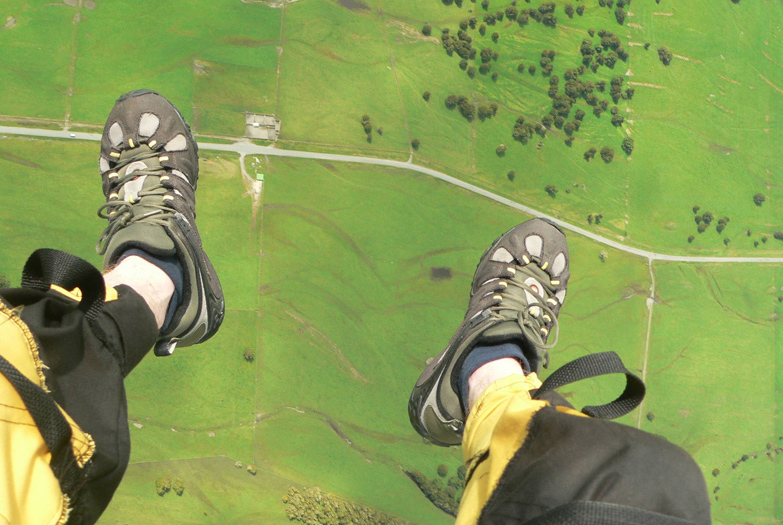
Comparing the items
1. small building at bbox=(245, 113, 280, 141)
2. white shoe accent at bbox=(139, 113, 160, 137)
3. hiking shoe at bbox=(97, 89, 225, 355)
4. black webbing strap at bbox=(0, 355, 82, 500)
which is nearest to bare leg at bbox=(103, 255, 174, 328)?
hiking shoe at bbox=(97, 89, 225, 355)

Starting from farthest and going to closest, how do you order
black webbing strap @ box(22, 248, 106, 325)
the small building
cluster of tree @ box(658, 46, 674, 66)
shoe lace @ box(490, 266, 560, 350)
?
cluster of tree @ box(658, 46, 674, 66), the small building, shoe lace @ box(490, 266, 560, 350), black webbing strap @ box(22, 248, 106, 325)

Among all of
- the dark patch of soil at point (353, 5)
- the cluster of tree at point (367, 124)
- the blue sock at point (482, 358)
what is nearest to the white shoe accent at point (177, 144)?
the blue sock at point (482, 358)

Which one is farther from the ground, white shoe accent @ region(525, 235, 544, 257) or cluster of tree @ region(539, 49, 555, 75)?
cluster of tree @ region(539, 49, 555, 75)

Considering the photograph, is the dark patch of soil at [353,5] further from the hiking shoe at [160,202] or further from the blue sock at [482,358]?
the blue sock at [482,358]

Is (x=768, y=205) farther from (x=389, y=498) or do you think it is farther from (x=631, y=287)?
(x=389, y=498)

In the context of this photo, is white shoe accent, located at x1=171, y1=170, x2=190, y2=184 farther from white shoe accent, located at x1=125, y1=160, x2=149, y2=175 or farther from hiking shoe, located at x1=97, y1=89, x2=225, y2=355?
white shoe accent, located at x1=125, y1=160, x2=149, y2=175

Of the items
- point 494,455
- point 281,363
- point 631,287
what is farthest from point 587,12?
point 494,455

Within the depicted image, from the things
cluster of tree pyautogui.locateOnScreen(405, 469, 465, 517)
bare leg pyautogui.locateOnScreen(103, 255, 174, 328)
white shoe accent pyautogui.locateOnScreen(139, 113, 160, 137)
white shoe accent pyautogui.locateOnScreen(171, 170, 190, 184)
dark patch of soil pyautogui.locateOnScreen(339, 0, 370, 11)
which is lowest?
cluster of tree pyautogui.locateOnScreen(405, 469, 465, 517)

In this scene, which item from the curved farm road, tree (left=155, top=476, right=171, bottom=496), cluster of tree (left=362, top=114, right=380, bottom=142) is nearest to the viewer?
tree (left=155, top=476, right=171, bottom=496)
